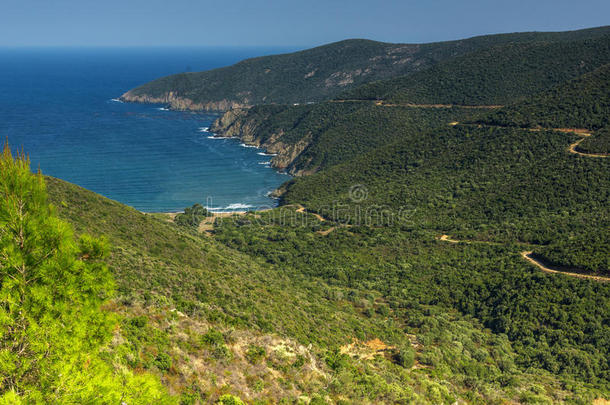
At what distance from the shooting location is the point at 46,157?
115 metres

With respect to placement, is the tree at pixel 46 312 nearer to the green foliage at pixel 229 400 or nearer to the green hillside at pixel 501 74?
the green foliage at pixel 229 400

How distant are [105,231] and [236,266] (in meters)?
12.4

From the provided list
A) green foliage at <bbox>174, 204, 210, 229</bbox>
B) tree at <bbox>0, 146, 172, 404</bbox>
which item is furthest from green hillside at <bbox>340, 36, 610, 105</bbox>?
tree at <bbox>0, 146, 172, 404</bbox>

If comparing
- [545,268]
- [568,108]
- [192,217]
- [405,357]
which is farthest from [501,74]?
[405,357]

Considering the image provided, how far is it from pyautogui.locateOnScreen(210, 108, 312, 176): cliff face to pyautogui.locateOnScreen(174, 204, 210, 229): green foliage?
35.6m

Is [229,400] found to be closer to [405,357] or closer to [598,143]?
[405,357]

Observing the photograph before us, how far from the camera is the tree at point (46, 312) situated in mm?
11477

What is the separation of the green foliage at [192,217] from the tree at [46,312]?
54230 mm

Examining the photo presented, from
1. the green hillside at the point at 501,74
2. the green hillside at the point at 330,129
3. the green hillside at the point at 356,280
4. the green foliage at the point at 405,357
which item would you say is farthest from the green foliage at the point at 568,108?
the green foliage at the point at 405,357

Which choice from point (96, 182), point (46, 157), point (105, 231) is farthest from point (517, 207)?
point (46, 157)

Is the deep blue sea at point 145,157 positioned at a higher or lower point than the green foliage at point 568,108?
lower

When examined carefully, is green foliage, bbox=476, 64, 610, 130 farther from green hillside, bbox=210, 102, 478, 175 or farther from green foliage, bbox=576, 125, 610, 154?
green hillside, bbox=210, 102, 478, 175

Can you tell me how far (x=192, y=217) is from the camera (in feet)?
241

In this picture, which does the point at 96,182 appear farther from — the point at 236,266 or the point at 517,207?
the point at 517,207
